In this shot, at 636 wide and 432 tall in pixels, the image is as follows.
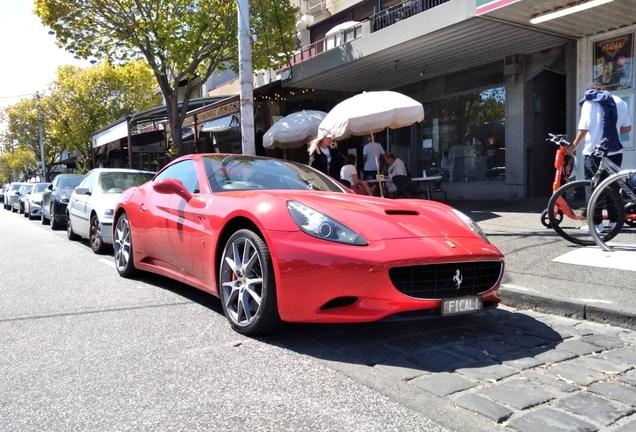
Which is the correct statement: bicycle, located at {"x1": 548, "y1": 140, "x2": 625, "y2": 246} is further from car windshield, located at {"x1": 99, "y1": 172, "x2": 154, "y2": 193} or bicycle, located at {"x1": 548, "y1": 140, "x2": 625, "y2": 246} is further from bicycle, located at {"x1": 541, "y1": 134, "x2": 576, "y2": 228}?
car windshield, located at {"x1": 99, "y1": 172, "x2": 154, "y2": 193}

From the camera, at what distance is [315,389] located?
2.96 metres

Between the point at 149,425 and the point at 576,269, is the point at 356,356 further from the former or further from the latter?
the point at 576,269

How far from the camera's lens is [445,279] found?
3.56m

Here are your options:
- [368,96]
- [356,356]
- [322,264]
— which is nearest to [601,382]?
[356,356]

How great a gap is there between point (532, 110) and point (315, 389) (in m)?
11.0

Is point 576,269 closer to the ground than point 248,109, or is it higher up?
closer to the ground

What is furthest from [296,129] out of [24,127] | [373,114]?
[24,127]

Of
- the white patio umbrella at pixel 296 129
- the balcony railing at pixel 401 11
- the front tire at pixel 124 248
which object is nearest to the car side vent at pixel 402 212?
the front tire at pixel 124 248

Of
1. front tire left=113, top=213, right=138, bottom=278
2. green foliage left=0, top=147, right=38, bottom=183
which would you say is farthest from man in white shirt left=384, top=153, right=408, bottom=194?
green foliage left=0, top=147, right=38, bottom=183

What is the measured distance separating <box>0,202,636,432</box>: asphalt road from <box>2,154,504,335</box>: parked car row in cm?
29

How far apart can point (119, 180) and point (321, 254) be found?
693cm

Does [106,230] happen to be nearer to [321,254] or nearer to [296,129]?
[296,129]

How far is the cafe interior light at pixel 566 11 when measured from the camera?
852 centimetres

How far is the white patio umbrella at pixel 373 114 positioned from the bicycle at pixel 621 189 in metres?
3.45
